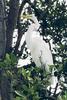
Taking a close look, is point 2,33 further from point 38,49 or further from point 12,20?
point 38,49

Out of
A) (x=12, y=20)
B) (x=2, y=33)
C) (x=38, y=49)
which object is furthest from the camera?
(x=12, y=20)

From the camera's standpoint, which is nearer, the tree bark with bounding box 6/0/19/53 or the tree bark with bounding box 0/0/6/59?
the tree bark with bounding box 0/0/6/59

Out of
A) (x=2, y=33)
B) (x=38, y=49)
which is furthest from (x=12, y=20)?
(x=38, y=49)

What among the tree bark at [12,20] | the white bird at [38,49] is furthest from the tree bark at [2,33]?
the white bird at [38,49]

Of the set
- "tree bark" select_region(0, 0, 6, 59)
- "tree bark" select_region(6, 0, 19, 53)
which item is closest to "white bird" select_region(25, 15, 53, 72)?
"tree bark" select_region(0, 0, 6, 59)

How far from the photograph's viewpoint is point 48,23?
525 cm

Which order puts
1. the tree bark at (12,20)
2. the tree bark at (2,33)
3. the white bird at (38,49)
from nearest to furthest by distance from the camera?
the white bird at (38,49) → the tree bark at (2,33) → the tree bark at (12,20)

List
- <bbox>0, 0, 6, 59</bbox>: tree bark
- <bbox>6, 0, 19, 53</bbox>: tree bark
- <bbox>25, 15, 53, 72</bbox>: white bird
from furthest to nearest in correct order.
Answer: <bbox>6, 0, 19, 53</bbox>: tree bark, <bbox>0, 0, 6, 59</bbox>: tree bark, <bbox>25, 15, 53, 72</bbox>: white bird

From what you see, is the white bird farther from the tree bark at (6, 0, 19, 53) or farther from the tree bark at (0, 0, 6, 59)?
the tree bark at (6, 0, 19, 53)

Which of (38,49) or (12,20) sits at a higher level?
(38,49)

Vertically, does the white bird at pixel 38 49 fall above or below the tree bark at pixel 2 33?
Result: above

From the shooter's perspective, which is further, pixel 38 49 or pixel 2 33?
pixel 2 33

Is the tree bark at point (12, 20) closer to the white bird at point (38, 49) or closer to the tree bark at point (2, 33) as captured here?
the tree bark at point (2, 33)

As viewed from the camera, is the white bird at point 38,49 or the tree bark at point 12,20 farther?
the tree bark at point 12,20
